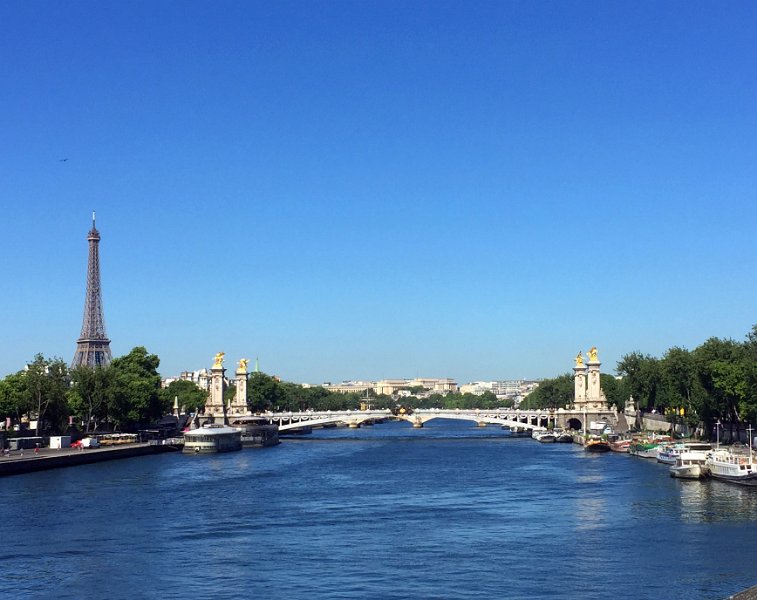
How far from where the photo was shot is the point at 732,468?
2100 inches

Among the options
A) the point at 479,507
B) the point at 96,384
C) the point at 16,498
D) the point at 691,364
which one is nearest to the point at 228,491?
the point at 16,498

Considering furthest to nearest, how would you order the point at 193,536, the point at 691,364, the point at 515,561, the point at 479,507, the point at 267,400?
the point at 267,400, the point at 691,364, the point at 479,507, the point at 193,536, the point at 515,561

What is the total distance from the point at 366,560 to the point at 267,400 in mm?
113340

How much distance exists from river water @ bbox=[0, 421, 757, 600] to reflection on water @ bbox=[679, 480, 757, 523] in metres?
0.13

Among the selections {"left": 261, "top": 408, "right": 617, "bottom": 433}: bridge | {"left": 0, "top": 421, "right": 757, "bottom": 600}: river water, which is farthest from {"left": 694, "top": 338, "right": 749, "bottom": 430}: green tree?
{"left": 261, "top": 408, "right": 617, "bottom": 433}: bridge

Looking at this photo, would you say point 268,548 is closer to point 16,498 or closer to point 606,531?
point 606,531

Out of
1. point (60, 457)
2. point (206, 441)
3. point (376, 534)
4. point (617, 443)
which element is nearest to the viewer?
point (376, 534)

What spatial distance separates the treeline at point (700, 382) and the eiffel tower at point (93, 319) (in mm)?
58058

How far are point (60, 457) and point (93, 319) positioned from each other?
5480 cm

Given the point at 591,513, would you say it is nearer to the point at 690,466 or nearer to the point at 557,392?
the point at 690,466

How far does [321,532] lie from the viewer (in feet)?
130

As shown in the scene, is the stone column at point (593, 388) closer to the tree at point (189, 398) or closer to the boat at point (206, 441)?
the boat at point (206, 441)

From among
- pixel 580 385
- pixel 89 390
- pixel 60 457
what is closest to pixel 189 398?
pixel 89 390

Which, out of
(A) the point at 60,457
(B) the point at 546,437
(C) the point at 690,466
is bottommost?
(B) the point at 546,437
